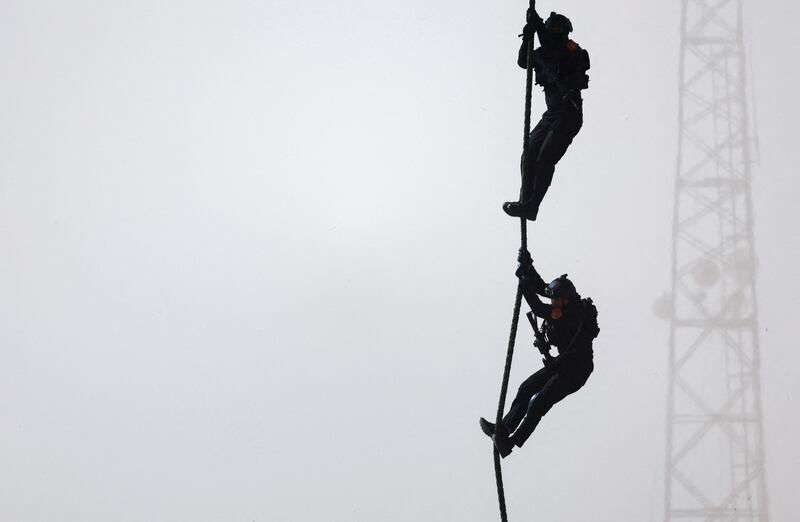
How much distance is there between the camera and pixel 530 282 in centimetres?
626

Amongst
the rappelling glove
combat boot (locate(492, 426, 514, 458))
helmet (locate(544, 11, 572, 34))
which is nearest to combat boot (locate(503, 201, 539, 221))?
the rappelling glove

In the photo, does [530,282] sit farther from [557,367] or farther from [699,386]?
[699,386]

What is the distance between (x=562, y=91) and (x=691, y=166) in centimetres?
798

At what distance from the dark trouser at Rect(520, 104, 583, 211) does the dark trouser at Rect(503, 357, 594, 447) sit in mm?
1118

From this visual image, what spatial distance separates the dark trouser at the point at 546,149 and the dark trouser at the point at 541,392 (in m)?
1.12

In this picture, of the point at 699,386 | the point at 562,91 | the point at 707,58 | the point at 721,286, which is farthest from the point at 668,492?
the point at 562,91

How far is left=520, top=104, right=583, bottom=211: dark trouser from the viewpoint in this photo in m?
6.33

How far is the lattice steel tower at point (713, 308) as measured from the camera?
13391mm

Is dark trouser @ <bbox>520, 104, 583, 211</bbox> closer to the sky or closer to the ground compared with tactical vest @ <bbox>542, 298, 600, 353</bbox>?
closer to the sky

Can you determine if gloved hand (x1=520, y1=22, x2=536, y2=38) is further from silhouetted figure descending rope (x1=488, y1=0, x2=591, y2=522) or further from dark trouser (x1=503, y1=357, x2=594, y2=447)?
dark trouser (x1=503, y1=357, x2=594, y2=447)

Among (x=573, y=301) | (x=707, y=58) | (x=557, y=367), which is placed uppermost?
(x=707, y=58)

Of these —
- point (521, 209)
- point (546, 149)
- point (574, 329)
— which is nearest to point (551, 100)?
point (546, 149)

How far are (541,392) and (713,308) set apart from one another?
26.1 ft

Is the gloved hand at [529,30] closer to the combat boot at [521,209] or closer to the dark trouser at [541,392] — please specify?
the combat boot at [521,209]
